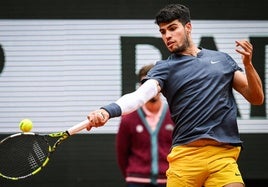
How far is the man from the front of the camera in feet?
16.9

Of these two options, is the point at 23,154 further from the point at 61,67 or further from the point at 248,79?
the point at 61,67

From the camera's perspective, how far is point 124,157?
6.52 metres

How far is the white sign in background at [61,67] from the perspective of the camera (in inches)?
313

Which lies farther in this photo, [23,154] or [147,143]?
[147,143]

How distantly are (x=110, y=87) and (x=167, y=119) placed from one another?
1.70 m

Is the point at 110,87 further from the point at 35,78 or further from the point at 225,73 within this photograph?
the point at 225,73

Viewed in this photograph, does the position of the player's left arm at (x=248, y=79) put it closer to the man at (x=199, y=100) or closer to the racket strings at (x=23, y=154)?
the man at (x=199, y=100)

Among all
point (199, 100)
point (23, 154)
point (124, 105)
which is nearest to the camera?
point (124, 105)

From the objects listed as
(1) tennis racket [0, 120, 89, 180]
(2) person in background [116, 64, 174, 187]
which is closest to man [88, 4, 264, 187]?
(1) tennis racket [0, 120, 89, 180]

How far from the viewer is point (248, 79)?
5211mm

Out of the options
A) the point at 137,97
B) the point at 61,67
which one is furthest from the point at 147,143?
the point at 61,67

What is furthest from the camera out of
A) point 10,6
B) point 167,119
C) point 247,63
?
point 10,6

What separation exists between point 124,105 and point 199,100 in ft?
1.82

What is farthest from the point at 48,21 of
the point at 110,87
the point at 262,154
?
the point at 262,154
